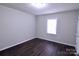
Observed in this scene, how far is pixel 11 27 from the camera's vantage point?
214cm

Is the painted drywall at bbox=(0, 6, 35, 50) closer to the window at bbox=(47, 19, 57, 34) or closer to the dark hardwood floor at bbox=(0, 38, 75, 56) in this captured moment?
the dark hardwood floor at bbox=(0, 38, 75, 56)

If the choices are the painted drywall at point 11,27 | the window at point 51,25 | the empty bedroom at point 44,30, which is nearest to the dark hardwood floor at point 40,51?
the empty bedroom at point 44,30

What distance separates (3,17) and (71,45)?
2.53m

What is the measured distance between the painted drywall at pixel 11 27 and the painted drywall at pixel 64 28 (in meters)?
1.08

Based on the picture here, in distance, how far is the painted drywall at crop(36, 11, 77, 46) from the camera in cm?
213

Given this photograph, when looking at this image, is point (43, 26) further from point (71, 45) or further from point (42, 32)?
point (71, 45)

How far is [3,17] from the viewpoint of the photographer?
187cm

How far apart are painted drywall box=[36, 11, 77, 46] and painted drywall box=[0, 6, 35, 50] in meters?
1.08

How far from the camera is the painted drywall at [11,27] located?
1.88 m

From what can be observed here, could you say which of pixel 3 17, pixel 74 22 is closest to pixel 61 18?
pixel 74 22

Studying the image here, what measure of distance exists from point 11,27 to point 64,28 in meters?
2.07

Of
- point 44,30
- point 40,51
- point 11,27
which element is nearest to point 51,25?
point 44,30

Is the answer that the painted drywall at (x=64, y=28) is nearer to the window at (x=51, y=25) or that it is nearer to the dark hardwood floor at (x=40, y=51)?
the window at (x=51, y=25)

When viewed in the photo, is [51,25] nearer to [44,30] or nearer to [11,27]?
[44,30]
